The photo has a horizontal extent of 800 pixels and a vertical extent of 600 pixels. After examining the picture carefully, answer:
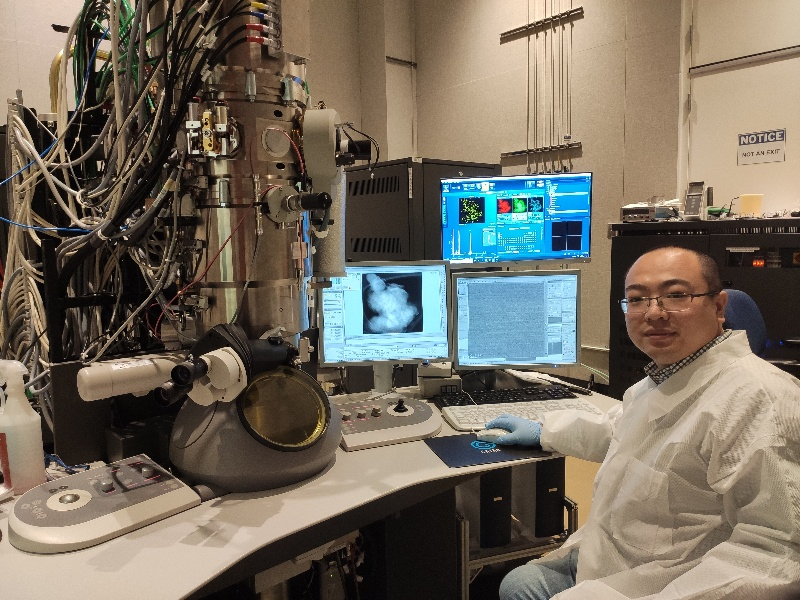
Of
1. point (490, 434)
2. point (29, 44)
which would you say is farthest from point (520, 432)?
point (29, 44)

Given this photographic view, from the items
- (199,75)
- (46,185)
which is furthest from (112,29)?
(46,185)

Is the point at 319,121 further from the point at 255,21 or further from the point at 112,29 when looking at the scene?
the point at 112,29

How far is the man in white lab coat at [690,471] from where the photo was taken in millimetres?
979

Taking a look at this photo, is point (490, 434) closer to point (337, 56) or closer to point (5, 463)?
point (5, 463)

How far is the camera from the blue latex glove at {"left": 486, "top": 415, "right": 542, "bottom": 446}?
1639mm

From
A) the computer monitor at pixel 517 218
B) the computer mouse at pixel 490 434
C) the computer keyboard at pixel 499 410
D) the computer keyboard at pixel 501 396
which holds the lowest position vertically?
the computer mouse at pixel 490 434

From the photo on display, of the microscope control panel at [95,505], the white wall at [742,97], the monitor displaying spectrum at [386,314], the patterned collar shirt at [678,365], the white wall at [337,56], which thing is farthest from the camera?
the white wall at [337,56]

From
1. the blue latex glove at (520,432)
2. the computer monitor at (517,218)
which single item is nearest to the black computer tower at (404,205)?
the computer monitor at (517,218)

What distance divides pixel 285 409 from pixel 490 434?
0.62 metres

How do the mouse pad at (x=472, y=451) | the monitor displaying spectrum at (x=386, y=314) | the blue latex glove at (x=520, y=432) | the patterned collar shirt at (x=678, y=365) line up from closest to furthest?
the patterned collar shirt at (x=678, y=365), the mouse pad at (x=472, y=451), the blue latex glove at (x=520, y=432), the monitor displaying spectrum at (x=386, y=314)

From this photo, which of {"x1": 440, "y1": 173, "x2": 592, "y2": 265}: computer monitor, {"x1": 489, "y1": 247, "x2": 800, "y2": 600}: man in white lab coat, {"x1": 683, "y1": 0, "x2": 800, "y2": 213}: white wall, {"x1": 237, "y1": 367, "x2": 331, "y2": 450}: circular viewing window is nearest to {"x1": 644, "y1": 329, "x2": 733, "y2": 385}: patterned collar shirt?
{"x1": 489, "y1": 247, "x2": 800, "y2": 600}: man in white lab coat

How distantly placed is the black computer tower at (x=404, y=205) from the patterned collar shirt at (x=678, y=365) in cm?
120

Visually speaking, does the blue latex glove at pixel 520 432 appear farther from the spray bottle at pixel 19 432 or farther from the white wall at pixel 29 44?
the white wall at pixel 29 44

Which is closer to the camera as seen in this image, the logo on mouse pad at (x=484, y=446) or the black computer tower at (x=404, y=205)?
the logo on mouse pad at (x=484, y=446)
